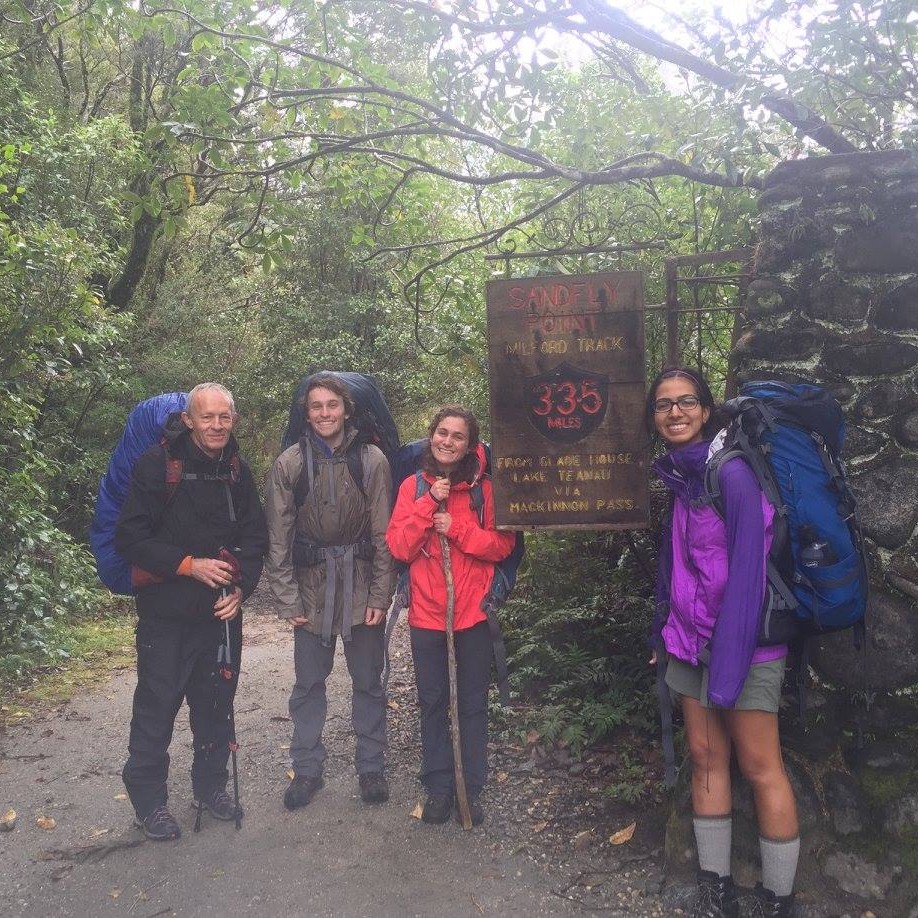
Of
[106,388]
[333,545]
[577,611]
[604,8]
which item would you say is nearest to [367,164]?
[604,8]

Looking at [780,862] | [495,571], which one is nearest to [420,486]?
[495,571]

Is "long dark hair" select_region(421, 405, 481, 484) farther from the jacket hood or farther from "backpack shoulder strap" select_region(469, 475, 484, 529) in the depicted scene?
the jacket hood

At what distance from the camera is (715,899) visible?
3.24 metres

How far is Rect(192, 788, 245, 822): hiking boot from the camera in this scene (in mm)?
4402

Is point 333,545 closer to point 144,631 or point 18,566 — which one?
point 144,631

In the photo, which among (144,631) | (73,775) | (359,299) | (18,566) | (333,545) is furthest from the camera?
(359,299)

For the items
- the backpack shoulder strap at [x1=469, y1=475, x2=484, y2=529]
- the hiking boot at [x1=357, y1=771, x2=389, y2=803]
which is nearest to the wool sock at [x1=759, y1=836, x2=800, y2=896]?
the backpack shoulder strap at [x1=469, y1=475, x2=484, y2=529]

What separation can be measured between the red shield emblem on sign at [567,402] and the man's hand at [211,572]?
66.9 inches

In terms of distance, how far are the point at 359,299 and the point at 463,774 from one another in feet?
37.6

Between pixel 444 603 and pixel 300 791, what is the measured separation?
1.33 metres

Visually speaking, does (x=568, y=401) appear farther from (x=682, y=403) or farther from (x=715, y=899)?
(x=715, y=899)

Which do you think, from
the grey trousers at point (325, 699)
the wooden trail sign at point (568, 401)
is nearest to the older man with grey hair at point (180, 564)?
the grey trousers at point (325, 699)

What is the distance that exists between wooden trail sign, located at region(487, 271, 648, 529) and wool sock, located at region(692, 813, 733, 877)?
139cm

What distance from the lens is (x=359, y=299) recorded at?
48.3ft
